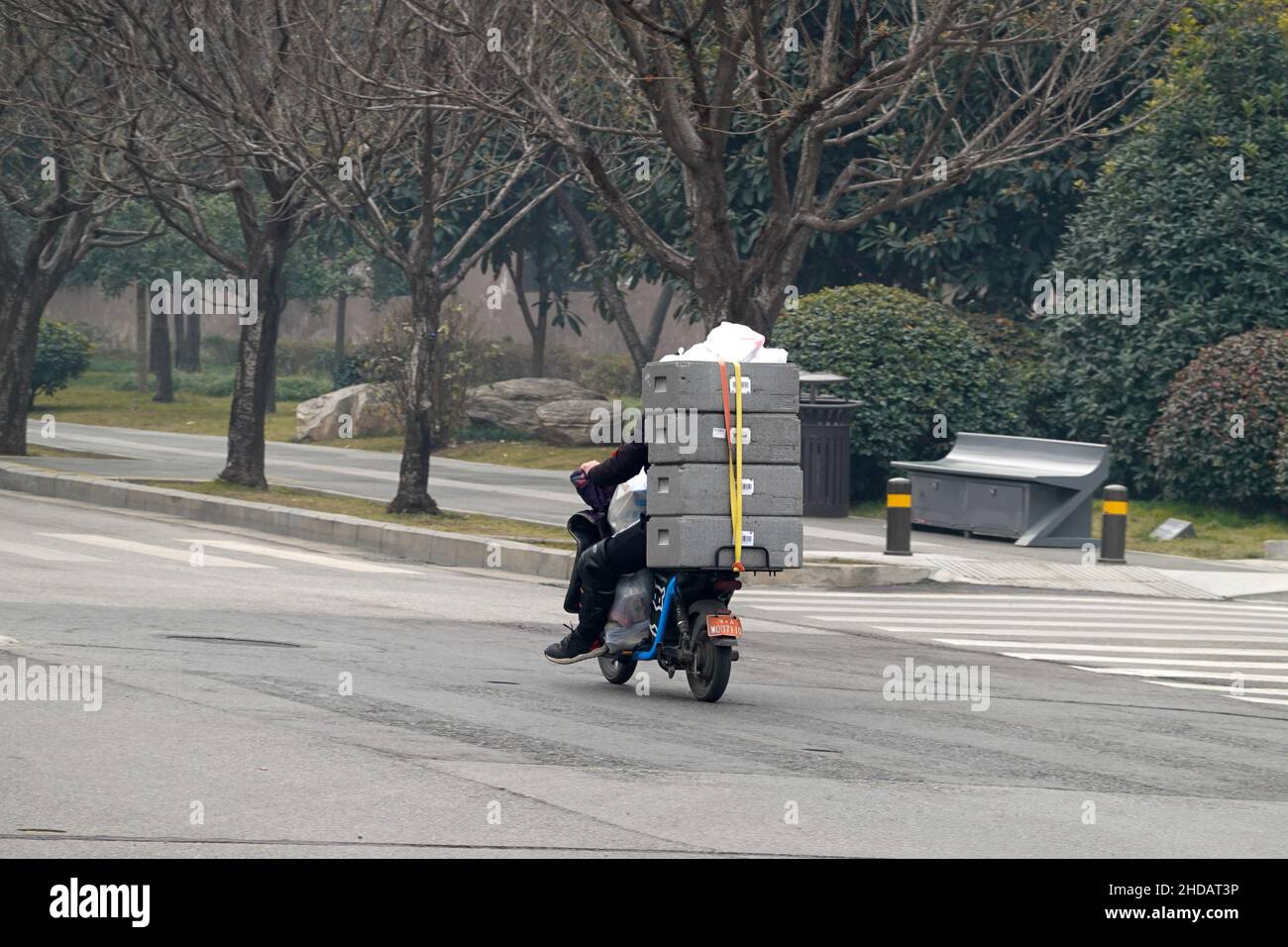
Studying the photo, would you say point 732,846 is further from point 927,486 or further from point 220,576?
point 927,486

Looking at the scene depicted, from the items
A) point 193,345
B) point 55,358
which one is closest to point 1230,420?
point 55,358

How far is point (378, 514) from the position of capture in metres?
21.1

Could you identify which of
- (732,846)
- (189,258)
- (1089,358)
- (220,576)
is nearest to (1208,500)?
(1089,358)

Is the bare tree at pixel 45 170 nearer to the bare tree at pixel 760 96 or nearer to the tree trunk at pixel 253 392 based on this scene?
the tree trunk at pixel 253 392

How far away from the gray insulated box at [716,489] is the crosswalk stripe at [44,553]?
7975 millimetres

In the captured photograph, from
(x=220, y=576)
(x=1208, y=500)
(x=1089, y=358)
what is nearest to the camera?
(x=220, y=576)

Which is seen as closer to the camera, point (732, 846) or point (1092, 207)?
point (732, 846)

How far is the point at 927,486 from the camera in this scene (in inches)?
877

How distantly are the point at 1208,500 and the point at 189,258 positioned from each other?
2886cm

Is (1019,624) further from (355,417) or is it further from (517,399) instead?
(355,417)

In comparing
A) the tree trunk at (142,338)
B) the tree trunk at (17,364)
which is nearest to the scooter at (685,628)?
the tree trunk at (17,364)

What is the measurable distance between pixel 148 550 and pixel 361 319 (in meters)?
42.5

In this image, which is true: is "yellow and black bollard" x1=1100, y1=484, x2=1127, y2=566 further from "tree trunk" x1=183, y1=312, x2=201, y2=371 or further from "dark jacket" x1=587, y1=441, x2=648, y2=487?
"tree trunk" x1=183, y1=312, x2=201, y2=371

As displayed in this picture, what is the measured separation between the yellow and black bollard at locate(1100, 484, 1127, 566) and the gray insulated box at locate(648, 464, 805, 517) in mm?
9897
